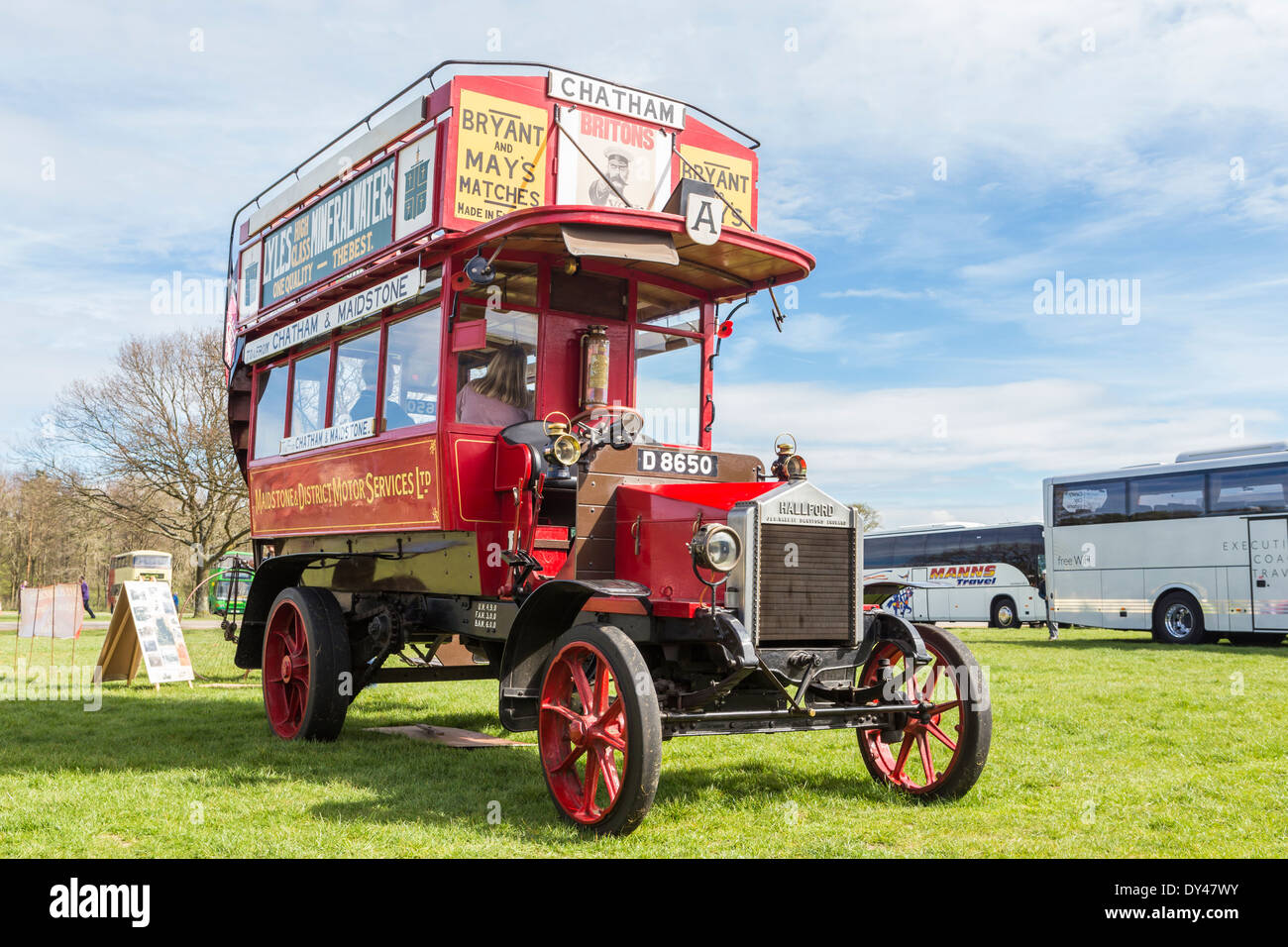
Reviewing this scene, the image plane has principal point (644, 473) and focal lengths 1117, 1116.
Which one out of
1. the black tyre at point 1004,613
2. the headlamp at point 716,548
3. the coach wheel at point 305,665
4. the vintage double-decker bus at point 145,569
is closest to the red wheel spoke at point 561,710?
the headlamp at point 716,548

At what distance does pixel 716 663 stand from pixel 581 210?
2.63m

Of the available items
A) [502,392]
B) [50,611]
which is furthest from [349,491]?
[50,611]

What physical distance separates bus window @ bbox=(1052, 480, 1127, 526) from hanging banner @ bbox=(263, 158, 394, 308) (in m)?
17.6

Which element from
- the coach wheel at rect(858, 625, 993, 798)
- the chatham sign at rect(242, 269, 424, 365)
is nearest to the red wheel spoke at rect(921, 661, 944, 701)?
the coach wheel at rect(858, 625, 993, 798)

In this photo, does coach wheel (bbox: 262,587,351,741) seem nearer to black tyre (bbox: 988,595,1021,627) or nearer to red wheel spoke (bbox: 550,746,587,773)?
red wheel spoke (bbox: 550,746,587,773)

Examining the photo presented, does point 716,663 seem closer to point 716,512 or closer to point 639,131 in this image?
point 716,512

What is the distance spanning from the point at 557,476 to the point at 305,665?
2.90m

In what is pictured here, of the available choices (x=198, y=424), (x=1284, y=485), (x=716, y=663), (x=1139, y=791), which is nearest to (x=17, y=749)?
(x=716, y=663)

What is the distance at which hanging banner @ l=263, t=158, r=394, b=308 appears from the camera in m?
7.97

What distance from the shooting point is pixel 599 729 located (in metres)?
5.48

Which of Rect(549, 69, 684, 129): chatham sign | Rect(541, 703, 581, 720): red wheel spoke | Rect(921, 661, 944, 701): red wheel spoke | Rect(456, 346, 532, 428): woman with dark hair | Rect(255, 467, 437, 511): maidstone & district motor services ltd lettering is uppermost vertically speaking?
Rect(549, 69, 684, 129): chatham sign

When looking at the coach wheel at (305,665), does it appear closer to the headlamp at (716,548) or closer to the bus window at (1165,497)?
the headlamp at (716,548)

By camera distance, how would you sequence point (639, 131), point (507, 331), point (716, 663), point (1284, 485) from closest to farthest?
point (716, 663) < point (507, 331) < point (639, 131) < point (1284, 485)

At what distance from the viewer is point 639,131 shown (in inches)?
312
